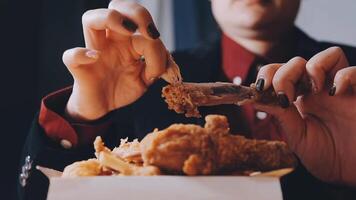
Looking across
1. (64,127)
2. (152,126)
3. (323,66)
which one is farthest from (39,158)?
(323,66)

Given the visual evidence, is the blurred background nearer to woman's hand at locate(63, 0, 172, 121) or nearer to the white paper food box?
woman's hand at locate(63, 0, 172, 121)

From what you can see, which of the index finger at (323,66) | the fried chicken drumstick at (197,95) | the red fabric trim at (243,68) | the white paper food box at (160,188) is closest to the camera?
the white paper food box at (160,188)

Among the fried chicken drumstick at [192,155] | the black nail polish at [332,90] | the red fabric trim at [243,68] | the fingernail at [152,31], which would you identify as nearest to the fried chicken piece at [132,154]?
the fried chicken drumstick at [192,155]

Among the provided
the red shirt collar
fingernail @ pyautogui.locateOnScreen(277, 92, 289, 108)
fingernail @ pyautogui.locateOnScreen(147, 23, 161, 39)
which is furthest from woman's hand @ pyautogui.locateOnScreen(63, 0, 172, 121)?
the red shirt collar

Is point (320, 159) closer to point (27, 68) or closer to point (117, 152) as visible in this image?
point (117, 152)

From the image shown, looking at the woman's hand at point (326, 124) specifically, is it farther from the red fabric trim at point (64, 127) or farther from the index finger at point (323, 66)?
the red fabric trim at point (64, 127)

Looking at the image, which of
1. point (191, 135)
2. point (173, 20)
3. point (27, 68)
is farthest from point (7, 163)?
point (191, 135)

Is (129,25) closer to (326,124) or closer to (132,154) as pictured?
(132,154)
